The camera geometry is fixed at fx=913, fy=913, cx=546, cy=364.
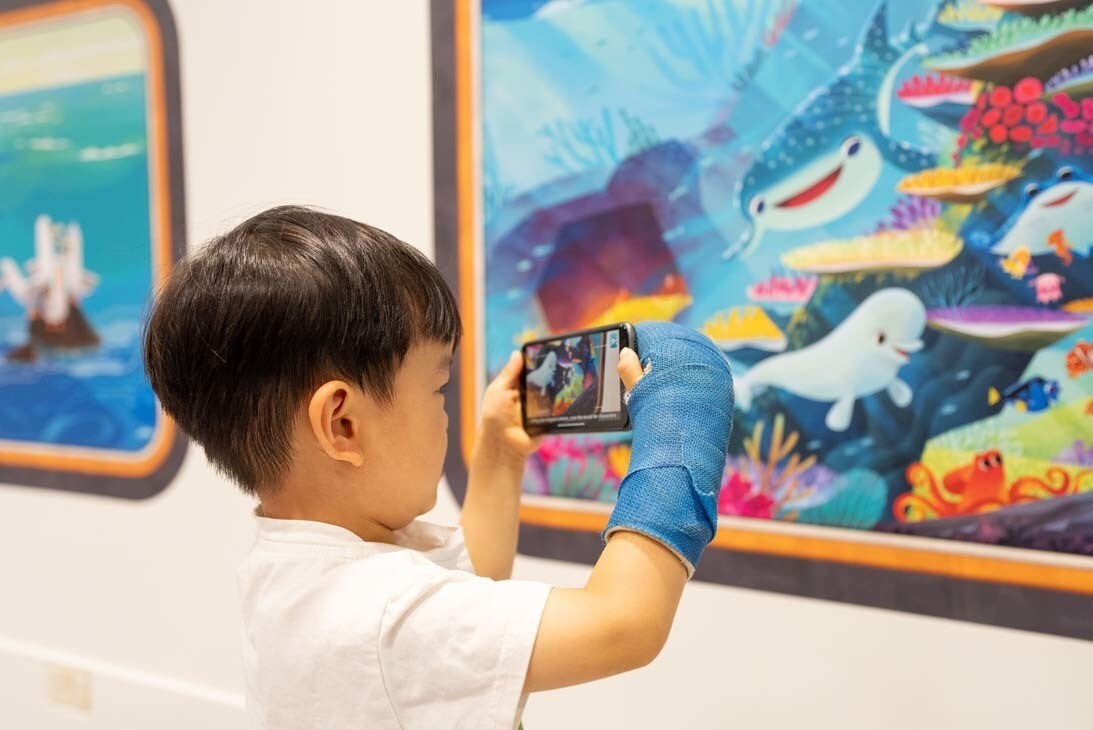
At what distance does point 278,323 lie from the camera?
0.53m

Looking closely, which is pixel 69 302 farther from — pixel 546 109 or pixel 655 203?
pixel 655 203

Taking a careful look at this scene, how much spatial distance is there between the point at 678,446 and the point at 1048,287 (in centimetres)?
39

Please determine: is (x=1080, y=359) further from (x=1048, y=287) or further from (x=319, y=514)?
(x=319, y=514)

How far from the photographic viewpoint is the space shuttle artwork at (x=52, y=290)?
1.34 metres

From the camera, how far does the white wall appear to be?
31.5 inches

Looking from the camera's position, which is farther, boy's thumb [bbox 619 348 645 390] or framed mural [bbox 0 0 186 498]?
framed mural [bbox 0 0 186 498]

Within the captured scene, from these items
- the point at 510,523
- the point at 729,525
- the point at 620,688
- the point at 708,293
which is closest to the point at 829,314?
the point at 708,293

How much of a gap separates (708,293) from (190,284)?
48cm

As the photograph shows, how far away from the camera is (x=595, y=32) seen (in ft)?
2.98

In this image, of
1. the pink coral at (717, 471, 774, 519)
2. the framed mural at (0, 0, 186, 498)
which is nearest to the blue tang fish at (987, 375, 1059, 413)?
the pink coral at (717, 471, 774, 519)

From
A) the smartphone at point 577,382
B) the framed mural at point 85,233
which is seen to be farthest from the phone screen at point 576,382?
the framed mural at point 85,233

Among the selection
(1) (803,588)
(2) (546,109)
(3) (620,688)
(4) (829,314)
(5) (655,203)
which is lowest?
(3) (620,688)

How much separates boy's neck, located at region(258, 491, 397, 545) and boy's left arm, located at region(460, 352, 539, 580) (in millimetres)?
133

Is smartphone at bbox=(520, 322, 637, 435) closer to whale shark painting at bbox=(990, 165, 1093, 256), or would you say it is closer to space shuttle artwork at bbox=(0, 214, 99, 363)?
whale shark painting at bbox=(990, 165, 1093, 256)
